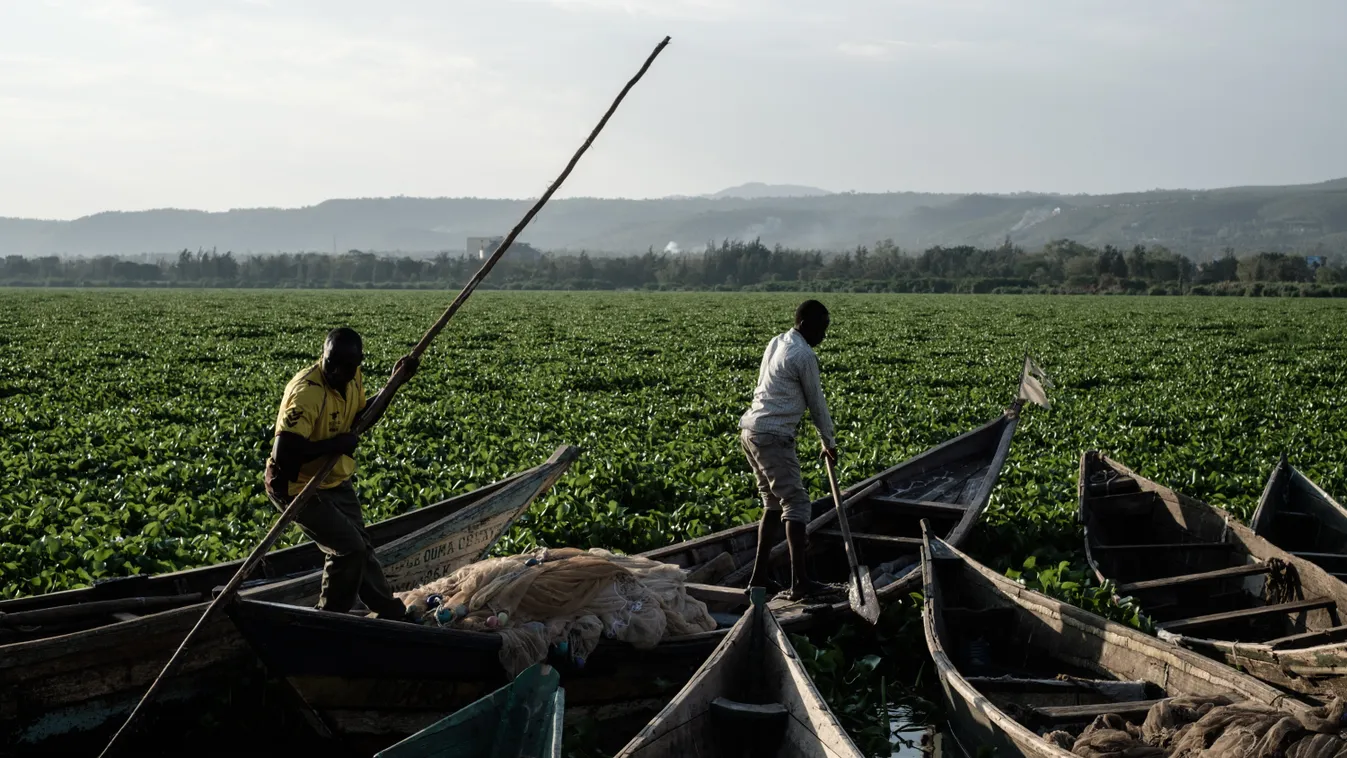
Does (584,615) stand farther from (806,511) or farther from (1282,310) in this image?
(1282,310)

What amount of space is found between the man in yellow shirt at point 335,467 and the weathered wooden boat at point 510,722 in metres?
1.77

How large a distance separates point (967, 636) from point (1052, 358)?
72.2ft

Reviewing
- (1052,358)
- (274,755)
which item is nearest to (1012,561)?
(274,755)

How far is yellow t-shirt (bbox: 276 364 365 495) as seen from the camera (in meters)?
6.04

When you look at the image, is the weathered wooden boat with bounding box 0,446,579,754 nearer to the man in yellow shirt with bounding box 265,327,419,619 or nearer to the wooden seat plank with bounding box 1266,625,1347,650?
the man in yellow shirt with bounding box 265,327,419,619

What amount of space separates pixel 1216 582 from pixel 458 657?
5.84 metres

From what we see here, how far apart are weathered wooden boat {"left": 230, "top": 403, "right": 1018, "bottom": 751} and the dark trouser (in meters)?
0.74

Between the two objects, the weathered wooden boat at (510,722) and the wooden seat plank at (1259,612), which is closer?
the weathered wooden boat at (510,722)

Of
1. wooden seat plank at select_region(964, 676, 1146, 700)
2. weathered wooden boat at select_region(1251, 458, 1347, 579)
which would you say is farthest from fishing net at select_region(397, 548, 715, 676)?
weathered wooden boat at select_region(1251, 458, 1347, 579)

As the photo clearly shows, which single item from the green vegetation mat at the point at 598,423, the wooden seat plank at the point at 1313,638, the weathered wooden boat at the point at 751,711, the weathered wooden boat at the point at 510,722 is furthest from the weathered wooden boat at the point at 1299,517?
the weathered wooden boat at the point at 510,722

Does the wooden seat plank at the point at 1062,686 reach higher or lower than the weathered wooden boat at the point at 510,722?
lower

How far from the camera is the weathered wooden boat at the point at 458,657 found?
17.9ft

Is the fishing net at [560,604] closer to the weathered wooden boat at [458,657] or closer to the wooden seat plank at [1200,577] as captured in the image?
the weathered wooden boat at [458,657]

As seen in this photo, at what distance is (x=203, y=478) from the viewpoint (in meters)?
13.0
